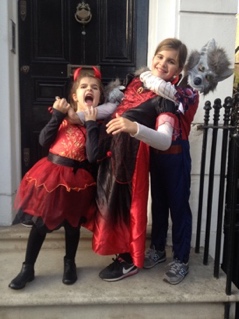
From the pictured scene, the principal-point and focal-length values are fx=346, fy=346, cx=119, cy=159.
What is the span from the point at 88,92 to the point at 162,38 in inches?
41.9

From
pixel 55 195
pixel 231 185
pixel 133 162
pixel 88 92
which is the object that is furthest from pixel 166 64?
pixel 55 195

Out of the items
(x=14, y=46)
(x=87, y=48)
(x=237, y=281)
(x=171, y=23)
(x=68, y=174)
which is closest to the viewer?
(x=68, y=174)

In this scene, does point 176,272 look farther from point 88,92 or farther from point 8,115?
point 8,115

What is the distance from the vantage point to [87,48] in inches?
122

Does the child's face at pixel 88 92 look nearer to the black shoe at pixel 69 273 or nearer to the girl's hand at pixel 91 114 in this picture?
the girl's hand at pixel 91 114

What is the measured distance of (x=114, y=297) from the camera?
2076mm

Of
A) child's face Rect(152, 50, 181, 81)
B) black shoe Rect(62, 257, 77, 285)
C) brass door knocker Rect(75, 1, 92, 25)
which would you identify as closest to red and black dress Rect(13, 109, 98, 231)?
black shoe Rect(62, 257, 77, 285)

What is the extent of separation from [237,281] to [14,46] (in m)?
2.52

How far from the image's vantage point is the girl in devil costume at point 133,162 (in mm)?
2061

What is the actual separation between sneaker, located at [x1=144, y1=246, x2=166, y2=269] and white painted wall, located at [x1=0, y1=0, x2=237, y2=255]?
44cm

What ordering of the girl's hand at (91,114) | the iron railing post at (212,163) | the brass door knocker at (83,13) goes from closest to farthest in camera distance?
the girl's hand at (91,114) < the iron railing post at (212,163) < the brass door knocker at (83,13)

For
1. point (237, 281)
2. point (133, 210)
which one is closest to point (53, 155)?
point (133, 210)

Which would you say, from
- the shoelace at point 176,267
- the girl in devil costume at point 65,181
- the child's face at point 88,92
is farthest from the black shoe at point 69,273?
the child's face at point 88,92

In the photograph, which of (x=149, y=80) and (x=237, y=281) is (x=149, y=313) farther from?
(x=149, y=80)
